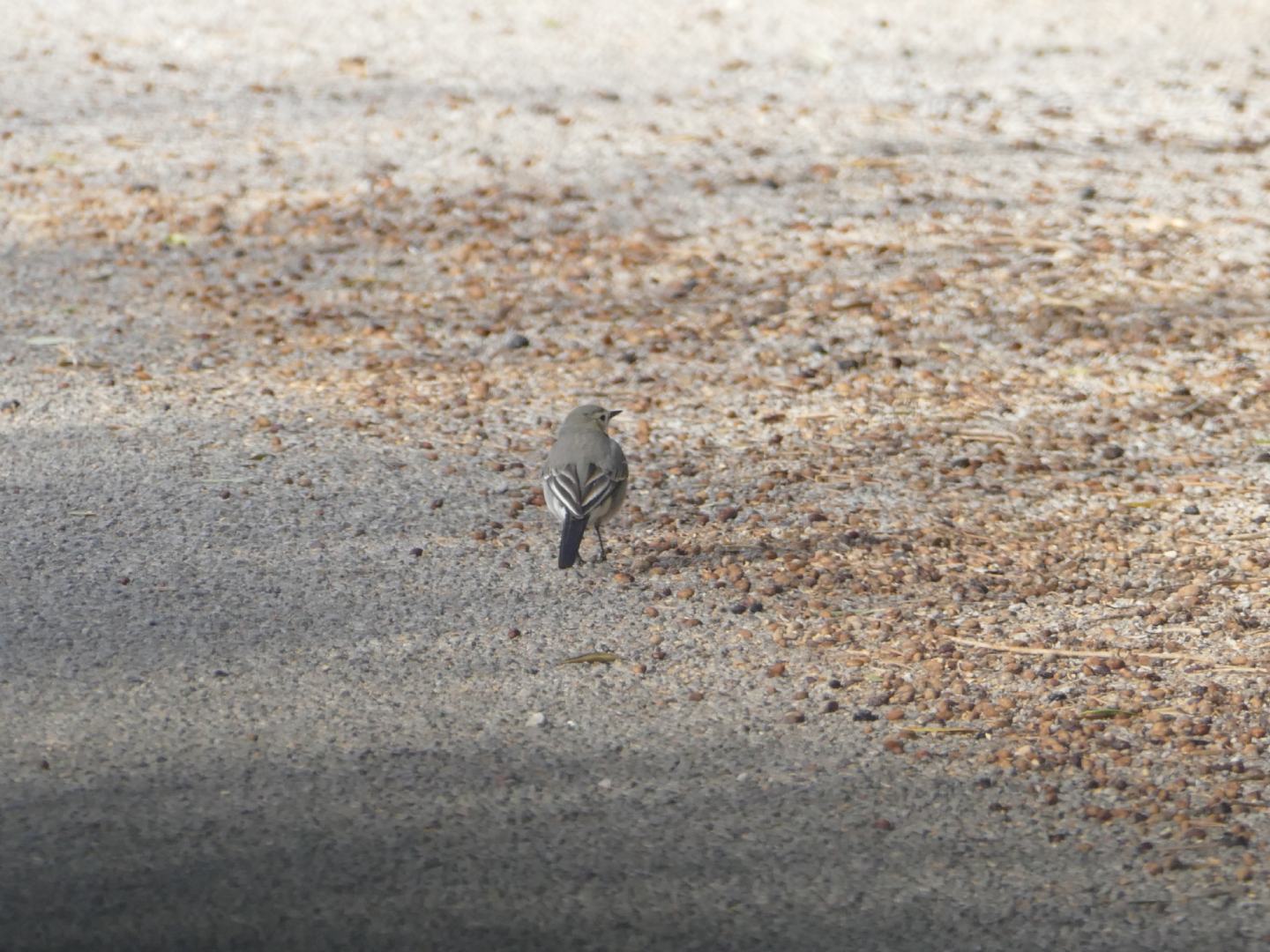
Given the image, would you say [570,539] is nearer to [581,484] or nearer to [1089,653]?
[581,484]

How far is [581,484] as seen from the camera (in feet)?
15.3

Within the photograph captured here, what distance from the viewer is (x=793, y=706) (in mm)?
4027

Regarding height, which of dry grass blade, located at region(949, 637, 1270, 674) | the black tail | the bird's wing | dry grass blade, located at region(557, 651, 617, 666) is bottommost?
dry grass blade, located at region(557, 651, 617, 666)

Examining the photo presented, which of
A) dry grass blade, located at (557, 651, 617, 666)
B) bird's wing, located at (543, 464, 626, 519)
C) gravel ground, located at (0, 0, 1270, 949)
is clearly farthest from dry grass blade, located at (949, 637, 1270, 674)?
bird's wing, located at (543, 464, 626, 519)

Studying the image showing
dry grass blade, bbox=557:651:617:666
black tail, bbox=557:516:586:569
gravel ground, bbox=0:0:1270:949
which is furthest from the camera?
black tail, bbox=557:516:586:569

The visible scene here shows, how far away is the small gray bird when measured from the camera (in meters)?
4.61

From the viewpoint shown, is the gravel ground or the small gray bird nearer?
the gravel ground

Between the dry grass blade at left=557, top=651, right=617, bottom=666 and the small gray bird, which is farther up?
the small gray bird

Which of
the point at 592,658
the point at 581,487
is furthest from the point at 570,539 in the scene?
the point at 592,658

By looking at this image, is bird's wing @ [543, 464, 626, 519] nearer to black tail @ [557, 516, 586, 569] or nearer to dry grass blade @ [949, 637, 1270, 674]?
black tail @ [557, 516, 586, 569]

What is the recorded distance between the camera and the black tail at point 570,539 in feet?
15.0

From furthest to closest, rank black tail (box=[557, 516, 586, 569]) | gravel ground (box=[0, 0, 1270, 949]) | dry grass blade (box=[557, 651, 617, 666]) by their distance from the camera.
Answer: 1. black tail (box=[557, 516, 586, 569])
2. dry grass blade (box=[557, 651, 617, 666])
3. gravel ground (box=[0, 0, 1270, 949])

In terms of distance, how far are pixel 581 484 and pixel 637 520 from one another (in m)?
0.62

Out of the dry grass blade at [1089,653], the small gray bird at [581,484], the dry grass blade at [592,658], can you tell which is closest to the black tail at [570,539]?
the small gray bird at [581,484]
